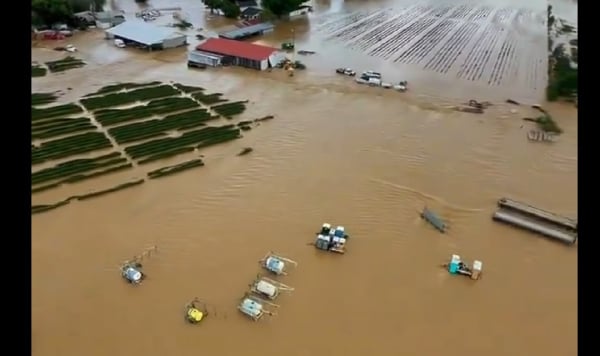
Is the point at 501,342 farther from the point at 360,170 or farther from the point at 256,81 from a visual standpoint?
the point at 256,81

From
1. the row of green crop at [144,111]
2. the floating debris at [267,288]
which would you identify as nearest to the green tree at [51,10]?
the row of green crop at [144,111]

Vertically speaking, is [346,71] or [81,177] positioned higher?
[346,71]

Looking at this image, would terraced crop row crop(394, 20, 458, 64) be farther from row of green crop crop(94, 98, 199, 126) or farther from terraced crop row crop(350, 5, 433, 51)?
row of green crop crop(94, 98, 199, 126)

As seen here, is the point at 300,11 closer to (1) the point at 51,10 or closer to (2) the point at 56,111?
(1) the point at 51,10

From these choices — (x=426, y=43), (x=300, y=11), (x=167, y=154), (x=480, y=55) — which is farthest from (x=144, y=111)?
(x=480, y=55)

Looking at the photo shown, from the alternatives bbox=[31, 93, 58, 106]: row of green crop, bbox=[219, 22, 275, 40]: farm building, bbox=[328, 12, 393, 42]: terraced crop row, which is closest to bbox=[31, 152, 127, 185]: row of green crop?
bbox=[31, 93, 58, 106]: row of green crop
